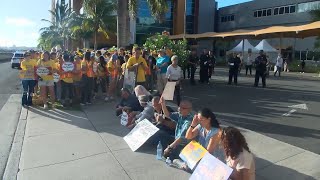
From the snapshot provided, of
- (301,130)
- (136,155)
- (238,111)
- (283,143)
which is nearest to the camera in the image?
(136,155)

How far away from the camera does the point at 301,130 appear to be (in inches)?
309

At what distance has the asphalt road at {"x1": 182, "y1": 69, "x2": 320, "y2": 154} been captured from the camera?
24.6 feet

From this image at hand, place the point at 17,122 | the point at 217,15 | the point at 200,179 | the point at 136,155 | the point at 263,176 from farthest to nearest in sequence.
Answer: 1. the point at 217,15
2. the point at 17,122
3. the point at 136,155
4. the point at 263,176
5. the point at 200,179

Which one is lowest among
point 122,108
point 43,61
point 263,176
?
point 263,176

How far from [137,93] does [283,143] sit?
328cm

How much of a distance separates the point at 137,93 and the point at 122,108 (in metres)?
0.60

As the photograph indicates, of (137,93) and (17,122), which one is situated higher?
(137,93)

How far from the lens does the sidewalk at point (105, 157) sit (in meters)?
5.39

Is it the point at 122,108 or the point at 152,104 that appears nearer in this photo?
the point at 152,104

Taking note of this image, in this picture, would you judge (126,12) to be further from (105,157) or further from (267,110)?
(105,157)

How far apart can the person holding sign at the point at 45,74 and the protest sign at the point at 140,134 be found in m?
4.64

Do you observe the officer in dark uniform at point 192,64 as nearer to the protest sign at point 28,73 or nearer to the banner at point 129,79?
the banner at point 129,79

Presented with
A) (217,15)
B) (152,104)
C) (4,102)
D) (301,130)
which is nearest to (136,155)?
(152,104)

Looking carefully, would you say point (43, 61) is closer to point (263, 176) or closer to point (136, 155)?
point (136, 155)
